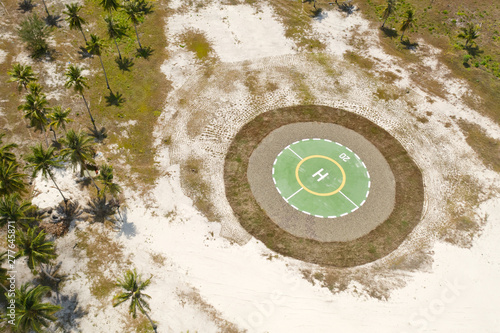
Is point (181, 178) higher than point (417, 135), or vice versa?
point (417, 135)

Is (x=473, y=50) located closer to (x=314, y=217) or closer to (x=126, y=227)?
(x=314, y=217)

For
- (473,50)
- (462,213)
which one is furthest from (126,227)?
(473,50)

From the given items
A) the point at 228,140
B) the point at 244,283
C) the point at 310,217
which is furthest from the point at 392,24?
the point at 244,283

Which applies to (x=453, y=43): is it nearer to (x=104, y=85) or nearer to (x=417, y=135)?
(x=417, y=135)

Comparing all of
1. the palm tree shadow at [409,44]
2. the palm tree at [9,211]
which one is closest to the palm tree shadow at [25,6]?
the palm tree at [9,211]

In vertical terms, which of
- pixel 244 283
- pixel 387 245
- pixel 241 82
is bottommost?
pixel 244 283

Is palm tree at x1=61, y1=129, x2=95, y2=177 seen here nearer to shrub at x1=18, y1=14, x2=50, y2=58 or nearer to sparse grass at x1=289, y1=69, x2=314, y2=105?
sparse grass at x1=289, y1=69, x2=314, y2=105

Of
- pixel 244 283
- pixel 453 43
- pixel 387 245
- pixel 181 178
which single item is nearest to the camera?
pixel 244 283
